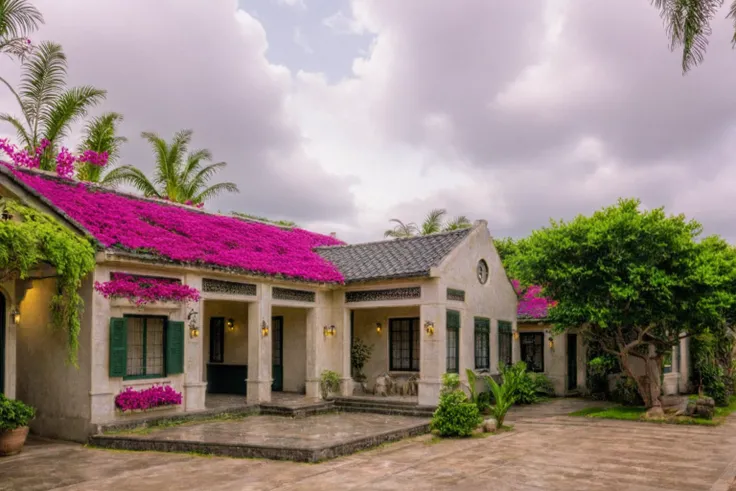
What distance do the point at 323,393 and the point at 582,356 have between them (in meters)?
9.39

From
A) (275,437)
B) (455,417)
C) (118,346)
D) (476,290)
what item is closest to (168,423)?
(118,346)

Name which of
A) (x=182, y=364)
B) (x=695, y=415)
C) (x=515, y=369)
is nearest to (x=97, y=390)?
(x=182, y=364)

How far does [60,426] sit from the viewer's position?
551 inches

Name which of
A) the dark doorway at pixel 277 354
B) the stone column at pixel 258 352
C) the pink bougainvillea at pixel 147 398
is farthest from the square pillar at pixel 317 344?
the pink bougainvillea at pixel 147 398

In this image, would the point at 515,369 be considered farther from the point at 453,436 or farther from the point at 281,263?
the point at 281,263

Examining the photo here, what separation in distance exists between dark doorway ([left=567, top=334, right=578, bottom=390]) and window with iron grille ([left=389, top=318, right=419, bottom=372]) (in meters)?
6.19

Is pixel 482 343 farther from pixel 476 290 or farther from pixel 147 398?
pixel 147 398

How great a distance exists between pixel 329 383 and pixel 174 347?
527 cm

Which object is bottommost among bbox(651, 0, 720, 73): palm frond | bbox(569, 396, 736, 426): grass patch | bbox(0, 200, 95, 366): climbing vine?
bbox(569, 396, 736, 426): grass patch

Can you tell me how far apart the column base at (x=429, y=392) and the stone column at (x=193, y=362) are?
5497 millimetres

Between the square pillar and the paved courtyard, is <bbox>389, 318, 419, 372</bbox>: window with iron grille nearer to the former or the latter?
the square pillar

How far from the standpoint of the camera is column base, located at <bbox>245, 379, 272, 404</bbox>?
17.5 meters

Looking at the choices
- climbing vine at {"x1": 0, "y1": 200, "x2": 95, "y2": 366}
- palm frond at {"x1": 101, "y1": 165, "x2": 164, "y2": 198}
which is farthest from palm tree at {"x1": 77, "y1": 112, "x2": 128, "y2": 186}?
climbing vine at {"x1": 0, "y1": 200, "x2": 95, "y2": 366}

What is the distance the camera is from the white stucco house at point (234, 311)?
13938mm
